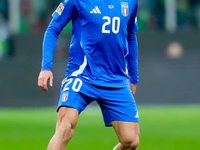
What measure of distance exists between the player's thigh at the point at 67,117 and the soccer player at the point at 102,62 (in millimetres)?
49

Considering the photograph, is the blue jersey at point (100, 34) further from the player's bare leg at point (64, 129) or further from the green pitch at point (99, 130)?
the green pitch at point (99, 130)

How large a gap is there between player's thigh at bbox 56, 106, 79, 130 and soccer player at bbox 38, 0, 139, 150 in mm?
49

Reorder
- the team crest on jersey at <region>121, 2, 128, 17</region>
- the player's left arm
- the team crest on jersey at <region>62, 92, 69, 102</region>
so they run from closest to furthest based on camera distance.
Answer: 1. the team crest on jersey at <region>62, 92, 69, 102</region>
2. the team crest on jersey at <region>121, 2, 128, 17</region>
3. the player's left arm

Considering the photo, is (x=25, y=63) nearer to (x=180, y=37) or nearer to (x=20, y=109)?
(x=20, y=109)

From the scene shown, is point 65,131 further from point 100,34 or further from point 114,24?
point 114,24

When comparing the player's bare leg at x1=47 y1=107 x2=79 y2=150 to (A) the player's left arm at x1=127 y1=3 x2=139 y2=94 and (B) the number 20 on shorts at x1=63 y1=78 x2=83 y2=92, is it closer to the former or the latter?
(B) the number 20 on shorts at x1=63 y1=78 x2=83 y2=92

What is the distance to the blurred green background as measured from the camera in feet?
67.9

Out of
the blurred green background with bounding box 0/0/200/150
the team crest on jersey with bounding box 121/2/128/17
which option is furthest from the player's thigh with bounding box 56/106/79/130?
the blurred green background with bounding box 0/0/200/150

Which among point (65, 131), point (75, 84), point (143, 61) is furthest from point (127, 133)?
point (143, 61)

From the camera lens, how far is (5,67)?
21.0 metres

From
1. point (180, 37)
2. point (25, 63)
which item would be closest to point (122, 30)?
point (25, 63)

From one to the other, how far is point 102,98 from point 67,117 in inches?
21.9

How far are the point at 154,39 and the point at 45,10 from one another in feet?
11.0

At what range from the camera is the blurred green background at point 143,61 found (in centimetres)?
2070
